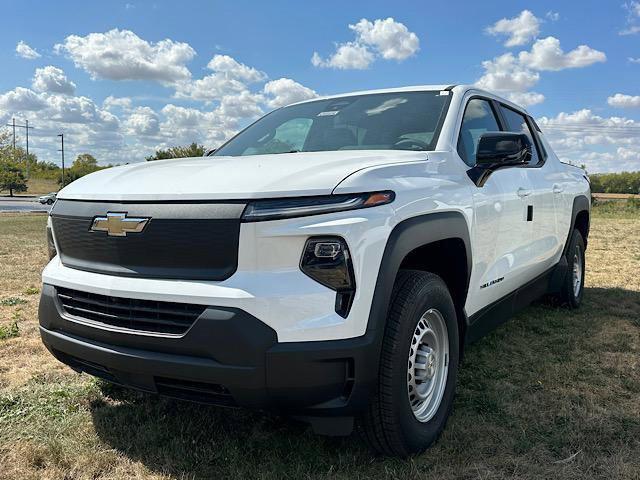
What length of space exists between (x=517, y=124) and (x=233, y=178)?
3.20m

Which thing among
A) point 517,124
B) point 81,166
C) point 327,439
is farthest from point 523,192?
point 81,166

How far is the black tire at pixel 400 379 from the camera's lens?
2275mm

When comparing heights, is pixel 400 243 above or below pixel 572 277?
above

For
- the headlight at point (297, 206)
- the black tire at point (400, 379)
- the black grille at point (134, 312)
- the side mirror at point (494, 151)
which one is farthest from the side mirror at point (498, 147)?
the black grille at point (134, 312)

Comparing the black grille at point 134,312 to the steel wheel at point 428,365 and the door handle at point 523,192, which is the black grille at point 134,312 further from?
the door handle at point 523,192

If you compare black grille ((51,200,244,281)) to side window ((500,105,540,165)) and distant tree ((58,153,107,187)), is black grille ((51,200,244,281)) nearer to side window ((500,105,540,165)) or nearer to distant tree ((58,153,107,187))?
side window ((500,105,540,165))

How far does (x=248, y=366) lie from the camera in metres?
2.04

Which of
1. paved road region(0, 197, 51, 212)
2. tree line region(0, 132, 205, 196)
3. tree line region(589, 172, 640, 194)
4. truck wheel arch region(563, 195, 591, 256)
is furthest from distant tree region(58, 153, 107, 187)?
truck wheel arch region(563, 195, 591, 256)

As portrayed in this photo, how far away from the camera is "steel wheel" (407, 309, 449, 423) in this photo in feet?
8.48

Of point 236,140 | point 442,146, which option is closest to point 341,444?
point 442,146

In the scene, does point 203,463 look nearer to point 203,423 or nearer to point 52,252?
point 203,423

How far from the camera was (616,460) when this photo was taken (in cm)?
257

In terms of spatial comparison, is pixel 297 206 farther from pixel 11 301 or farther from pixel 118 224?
pixel 11 301

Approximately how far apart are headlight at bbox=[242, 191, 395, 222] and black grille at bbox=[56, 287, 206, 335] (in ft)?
1.39
